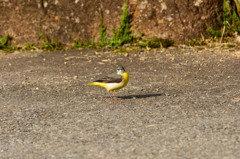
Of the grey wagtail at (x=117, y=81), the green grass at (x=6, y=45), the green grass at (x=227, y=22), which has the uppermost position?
the green grass at (x=227, y=22)

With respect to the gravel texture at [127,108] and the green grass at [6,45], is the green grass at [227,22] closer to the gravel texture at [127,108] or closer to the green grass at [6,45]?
the gravel texture at [127,108]

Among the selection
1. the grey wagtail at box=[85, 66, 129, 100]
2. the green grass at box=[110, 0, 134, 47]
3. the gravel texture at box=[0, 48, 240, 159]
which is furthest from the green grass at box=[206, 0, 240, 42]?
the grey wagtail at box=[85, 66, 129, 100]

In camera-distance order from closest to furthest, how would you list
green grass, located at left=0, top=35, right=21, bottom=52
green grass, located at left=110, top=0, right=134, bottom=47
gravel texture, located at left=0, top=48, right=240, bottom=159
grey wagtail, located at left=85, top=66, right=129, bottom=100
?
gravel texture, located at left=0, top=48, right=240, bottom=159 < grey wagtail, located at left=85, top=66, right=129, bottom=100 < green grass, located at left=110, top=0, right=134, bottom=47 < green grass, located at left=0, top=35, right=21, bottom=52

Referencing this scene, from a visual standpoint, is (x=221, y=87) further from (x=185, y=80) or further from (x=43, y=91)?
(x=43, y=91)

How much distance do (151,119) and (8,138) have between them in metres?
1.27

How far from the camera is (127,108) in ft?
13.8

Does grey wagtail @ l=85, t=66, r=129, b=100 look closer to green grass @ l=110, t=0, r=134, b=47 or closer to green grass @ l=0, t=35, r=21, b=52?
green grass @ l=110, t=0, r=134, b=47

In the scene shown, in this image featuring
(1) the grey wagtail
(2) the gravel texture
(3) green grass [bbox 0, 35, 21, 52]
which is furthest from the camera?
(3) green grass [bbox 0, 35, 21, 52]

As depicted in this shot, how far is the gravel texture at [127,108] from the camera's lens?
3068mm

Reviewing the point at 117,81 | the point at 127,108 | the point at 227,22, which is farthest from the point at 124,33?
the point at 127,108

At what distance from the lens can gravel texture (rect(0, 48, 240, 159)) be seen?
10.1ft

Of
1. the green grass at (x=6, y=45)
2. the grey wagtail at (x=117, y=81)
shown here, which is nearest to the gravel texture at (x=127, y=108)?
the grey wagtail at (x=117, y=81)

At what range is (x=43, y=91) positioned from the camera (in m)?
5.16

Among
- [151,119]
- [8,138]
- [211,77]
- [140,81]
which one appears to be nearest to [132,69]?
[140,81]
